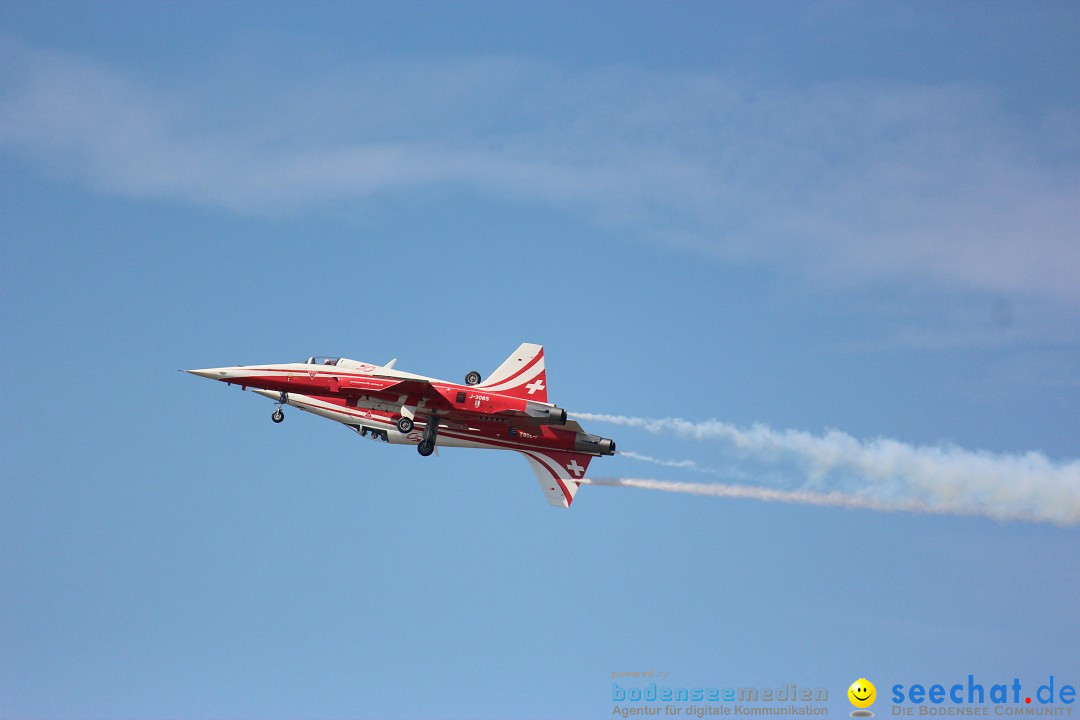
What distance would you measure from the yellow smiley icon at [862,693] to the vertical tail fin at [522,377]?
16.8m

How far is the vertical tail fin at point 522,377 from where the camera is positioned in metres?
60.1

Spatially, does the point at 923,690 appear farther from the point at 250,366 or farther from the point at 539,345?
the point at 250,366

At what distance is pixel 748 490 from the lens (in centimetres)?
5972

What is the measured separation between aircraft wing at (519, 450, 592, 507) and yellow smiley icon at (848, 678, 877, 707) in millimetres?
14094

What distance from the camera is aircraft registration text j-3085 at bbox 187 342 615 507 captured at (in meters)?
59.8

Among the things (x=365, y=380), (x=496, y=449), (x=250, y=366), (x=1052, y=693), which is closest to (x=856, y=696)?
(x=1052, y=693)

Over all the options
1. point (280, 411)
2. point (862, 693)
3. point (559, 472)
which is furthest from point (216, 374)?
point (862, 693)

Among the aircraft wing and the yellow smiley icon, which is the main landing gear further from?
the yellow smiley icon

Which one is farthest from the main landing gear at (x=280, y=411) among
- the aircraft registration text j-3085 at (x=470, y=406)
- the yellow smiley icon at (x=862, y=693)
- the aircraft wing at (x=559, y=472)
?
the yellow smiley icon at (x=862, y=693)

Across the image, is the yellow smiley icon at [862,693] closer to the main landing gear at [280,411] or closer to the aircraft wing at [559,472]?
the aircraft wing at [559,472]

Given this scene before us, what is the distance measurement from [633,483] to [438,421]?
339 inches

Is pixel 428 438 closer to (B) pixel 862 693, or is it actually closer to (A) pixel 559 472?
(A) pixel 559 472

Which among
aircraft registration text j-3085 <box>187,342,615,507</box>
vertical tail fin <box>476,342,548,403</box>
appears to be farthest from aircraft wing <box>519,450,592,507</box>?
vertical tail fin <box>476,342,548,403</box>

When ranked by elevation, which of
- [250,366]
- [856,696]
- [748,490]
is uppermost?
[250,366]
